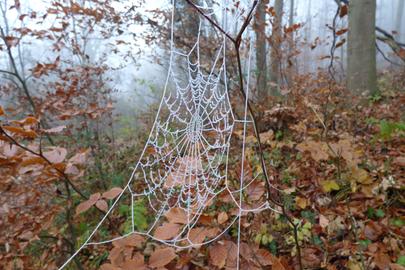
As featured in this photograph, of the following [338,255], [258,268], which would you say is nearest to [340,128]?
[338,255]

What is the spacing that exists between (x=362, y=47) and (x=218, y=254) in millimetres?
4637

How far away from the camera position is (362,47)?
459 cm

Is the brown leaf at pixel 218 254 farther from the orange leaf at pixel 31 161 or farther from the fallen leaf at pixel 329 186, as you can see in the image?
the fallen leaf at pixel 329 186

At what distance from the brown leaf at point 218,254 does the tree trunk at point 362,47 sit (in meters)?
4.42

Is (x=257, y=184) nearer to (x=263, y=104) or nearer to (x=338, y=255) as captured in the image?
(x=338, y=255)

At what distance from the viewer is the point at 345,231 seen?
5.76 ft

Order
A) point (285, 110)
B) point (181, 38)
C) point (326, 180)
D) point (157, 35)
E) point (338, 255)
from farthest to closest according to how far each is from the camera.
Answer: point (157, 35) → point (181, 38) → point (285, 110) → point (326, 180) → point (338, 255)

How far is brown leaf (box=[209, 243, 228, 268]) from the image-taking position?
1072 millimetres

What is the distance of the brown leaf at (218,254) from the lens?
3.52ft

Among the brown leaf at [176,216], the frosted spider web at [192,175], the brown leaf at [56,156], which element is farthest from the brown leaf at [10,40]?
the brown leaf at [176,216]

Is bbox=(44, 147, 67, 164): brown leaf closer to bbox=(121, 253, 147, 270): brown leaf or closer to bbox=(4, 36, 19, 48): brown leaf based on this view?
bbox=(121, 253, 147, 270): brown leaf

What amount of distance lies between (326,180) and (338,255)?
63cm

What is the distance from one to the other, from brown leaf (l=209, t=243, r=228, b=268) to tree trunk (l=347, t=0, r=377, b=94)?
442cm

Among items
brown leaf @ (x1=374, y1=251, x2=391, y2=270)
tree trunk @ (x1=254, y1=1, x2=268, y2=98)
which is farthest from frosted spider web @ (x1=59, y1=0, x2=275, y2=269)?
tree trunk @ (x1=254, y1=1, x2=268, y2=98)
